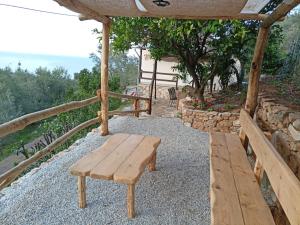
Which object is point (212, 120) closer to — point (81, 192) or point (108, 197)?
point (108, 197)

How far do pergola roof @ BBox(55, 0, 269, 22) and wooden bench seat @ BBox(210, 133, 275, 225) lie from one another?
1564 millimetres

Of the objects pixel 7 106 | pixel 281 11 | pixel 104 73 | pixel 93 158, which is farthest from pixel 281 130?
pixel 7 106

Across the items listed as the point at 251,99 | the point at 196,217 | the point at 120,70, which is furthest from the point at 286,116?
the point at 120,70

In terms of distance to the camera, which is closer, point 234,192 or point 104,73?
point 234,192

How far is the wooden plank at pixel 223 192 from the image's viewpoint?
5.53ft

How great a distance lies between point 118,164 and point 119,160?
3.7 inches

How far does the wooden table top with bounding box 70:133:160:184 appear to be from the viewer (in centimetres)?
238

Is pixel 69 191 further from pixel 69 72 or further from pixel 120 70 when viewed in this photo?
pixel 120 70

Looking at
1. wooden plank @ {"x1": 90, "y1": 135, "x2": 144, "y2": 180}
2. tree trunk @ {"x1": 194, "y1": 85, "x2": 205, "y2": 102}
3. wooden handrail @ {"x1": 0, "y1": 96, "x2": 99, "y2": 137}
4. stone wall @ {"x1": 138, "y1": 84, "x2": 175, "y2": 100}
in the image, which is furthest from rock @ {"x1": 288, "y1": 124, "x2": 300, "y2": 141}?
stone wall @ {"x1": 138, "y1": 84, "x2": 175, "y2": 100}

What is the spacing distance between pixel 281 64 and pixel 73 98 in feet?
21.6

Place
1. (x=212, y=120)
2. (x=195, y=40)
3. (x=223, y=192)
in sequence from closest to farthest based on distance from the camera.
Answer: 1. (x=223, y=192)
2. (x=212, y=120)
3. (x=195, y=40)

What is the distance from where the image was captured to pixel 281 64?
746cm

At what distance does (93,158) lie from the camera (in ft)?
8.86

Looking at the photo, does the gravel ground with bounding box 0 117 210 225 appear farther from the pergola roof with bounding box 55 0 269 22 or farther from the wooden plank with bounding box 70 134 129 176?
the pergola roof with bounding box 55 0 269 22
